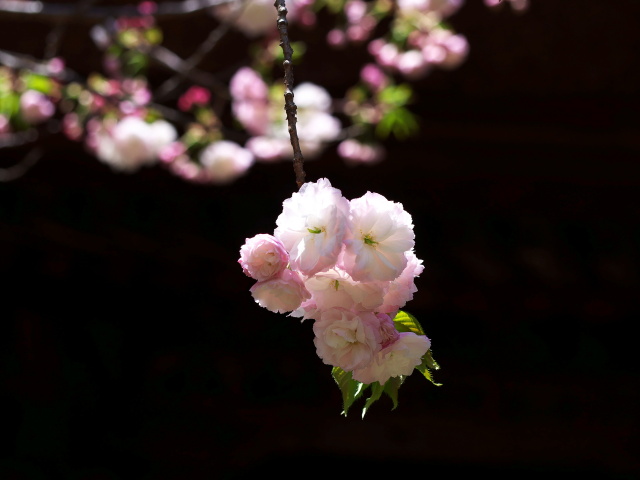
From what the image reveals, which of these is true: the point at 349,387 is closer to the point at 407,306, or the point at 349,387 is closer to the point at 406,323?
the point at 406,323

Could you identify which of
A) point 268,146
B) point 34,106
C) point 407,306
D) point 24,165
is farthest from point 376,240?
point 24,165

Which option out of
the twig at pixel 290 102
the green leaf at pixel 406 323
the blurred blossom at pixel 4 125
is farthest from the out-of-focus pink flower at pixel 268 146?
the green leaf at pixel 406 323

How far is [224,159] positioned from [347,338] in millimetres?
1918

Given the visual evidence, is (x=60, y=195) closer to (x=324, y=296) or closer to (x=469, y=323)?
(x=469, y=323)

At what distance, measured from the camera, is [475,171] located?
3.31 metres

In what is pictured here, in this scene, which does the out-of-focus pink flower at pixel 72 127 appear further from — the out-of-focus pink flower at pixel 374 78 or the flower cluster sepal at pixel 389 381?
the flower cluster sepal at pixel 389 381

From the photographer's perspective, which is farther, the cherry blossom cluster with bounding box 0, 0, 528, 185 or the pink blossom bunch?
the pink blossom bunch

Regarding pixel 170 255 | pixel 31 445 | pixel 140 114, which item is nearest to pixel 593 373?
pixel 170 255

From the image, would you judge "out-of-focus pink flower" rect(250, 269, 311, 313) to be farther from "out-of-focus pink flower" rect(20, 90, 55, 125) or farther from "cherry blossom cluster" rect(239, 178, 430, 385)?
"out-of-focus pink flower" rect(20, 90, 55, 125)

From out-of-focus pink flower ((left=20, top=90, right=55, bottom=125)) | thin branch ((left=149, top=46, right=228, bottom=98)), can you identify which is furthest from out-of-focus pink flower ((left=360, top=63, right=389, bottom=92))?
out-of-focus pink flower ((left=20, top=90, right=55, bottom=125))

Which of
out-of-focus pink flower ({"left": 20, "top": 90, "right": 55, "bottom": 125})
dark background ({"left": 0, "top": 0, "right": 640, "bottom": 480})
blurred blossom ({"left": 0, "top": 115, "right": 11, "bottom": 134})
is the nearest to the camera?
out-of-focus pink flower ({"left": 20, "top": 90, "right": 55, "bottom": 125})

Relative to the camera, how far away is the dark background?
3.11 metres

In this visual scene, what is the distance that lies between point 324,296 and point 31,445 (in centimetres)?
328

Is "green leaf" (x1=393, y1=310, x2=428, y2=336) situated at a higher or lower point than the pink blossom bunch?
lower
